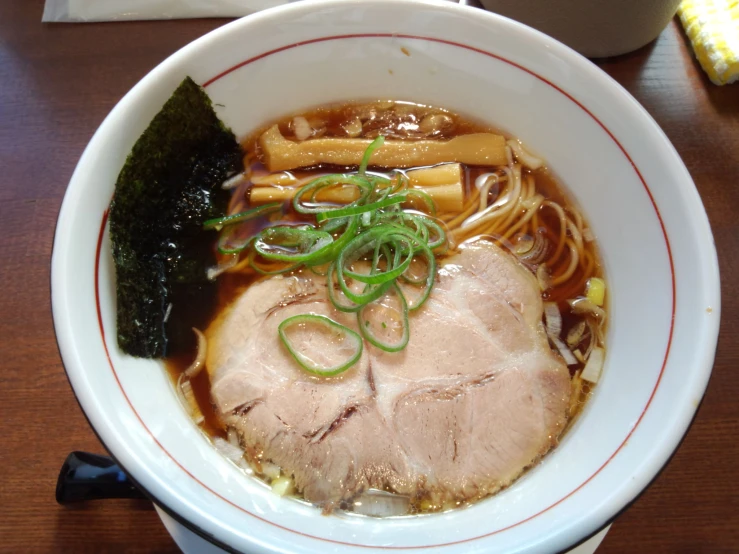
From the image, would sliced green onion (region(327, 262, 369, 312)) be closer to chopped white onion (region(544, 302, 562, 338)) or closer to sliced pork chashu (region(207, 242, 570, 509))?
sliced pork chashu (region(207, 242, 570, 509))

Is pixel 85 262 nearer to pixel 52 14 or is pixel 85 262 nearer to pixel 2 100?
pixel 2 100

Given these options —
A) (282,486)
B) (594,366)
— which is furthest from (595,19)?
(282,486)

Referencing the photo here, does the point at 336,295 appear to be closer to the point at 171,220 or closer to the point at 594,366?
the point at 171,220

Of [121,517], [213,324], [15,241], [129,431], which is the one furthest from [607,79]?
[15,241]

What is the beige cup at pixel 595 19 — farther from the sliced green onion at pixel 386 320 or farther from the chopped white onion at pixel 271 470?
the chopped white onion at pixel 271 470

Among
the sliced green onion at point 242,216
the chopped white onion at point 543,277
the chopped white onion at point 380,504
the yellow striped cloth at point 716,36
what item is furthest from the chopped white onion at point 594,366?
the yellow striped cloth at point 716,36

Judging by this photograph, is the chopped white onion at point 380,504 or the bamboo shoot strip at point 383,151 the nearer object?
the chopped white onion at point 380,504
